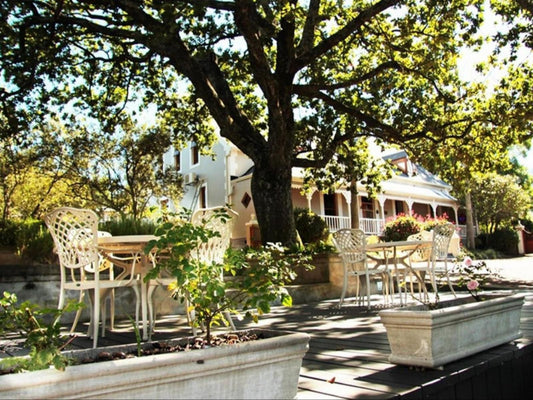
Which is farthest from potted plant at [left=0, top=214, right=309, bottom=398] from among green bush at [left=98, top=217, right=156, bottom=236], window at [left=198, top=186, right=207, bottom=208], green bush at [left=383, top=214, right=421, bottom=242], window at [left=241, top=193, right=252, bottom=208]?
window at [left=198, top=186, right=207, bottom=208]

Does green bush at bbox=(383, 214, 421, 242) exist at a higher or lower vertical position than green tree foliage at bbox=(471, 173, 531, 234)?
lower

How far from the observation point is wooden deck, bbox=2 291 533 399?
2.27 meters

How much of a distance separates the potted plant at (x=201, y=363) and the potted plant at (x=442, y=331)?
86cm

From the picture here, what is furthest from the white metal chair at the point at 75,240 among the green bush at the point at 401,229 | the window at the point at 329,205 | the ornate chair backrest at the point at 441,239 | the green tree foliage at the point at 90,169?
the window at the point at 329,205

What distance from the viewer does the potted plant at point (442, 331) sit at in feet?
8.39

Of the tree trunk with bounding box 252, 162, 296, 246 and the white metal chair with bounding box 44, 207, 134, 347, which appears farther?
the tree trunk with bounding box 252, 162, 296, 246

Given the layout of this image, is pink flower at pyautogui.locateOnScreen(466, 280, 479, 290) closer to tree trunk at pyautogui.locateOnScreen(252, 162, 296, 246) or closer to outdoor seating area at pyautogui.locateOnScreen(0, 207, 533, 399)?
outdoor seating area at pyautogui.locateOnScreen(0, 207, 533, 399)

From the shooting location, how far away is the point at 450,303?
3367 mm

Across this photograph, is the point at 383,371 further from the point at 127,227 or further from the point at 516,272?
the point at 516,272

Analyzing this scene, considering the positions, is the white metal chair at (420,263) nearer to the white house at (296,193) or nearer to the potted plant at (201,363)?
the potted plant at (201,363)

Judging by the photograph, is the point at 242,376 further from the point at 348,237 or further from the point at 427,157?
the point at 427,157

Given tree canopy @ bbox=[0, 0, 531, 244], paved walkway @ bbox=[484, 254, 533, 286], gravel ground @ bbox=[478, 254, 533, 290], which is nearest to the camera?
tree canopy @ bbox=[0, 0, 531, 244]

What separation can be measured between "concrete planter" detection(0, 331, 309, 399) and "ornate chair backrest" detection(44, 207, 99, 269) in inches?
82.4

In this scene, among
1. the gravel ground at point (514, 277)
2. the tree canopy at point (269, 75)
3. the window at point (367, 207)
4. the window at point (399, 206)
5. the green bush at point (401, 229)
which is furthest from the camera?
the window at point (399, 206)
